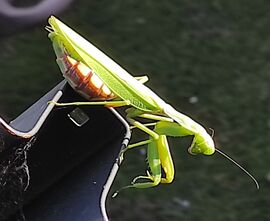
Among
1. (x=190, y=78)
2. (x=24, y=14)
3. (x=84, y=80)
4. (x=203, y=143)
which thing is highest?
(x=84, y=80)

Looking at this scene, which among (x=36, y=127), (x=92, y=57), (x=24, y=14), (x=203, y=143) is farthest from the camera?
(x=24, y=14)

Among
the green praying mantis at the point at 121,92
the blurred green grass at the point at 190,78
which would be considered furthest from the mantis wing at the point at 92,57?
the blurred green grass at the point at 190,78

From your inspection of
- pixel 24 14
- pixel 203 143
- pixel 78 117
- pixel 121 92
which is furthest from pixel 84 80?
pixel 24 14

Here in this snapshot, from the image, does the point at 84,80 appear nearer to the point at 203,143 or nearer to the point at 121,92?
the point at 121,92

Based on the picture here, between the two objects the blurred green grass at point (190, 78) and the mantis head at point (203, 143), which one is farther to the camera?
the blurred green grass at point (190, 78)

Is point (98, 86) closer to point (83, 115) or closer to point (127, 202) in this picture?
point (83, 115)

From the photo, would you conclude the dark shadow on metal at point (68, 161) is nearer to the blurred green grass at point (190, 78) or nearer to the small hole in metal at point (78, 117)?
the small hole in metal at point (78, 117)

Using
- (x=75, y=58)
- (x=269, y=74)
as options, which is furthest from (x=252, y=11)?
(x=75, y=58)
